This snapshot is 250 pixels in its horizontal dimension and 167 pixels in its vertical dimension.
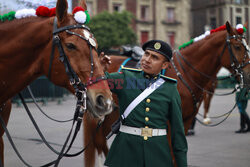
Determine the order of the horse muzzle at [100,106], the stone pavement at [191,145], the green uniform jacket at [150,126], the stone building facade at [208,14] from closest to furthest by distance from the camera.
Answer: the horse muzzle at [100,106], the green uniform jacket at [150,126], the stone pavement at [191,145], the stone building facade at [208,14]

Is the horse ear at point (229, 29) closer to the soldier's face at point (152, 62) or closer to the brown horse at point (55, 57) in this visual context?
the soldier's face at point (152, 62)

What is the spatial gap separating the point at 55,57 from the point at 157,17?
123 ft

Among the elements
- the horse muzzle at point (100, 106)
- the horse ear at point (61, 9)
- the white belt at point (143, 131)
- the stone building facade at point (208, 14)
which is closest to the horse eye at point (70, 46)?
the horse ear at point (61, 9)

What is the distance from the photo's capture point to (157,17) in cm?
3944

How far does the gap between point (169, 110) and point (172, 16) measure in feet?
128

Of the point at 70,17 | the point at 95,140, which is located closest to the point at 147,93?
Result: the point at 70,17

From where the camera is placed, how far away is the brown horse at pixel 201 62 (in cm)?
524

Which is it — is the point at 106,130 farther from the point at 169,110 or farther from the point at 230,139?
the point at 230,139

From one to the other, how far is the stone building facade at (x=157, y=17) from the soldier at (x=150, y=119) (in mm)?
34207

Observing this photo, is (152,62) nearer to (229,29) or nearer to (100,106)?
(100,106)

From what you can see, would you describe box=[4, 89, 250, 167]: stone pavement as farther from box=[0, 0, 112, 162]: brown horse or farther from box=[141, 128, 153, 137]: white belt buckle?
box=[0, 0, 112, 162]: brown horse

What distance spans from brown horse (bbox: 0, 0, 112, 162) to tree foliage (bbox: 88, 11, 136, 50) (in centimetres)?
2931

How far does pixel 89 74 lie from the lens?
2.71m

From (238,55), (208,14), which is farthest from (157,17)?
(238,55)
